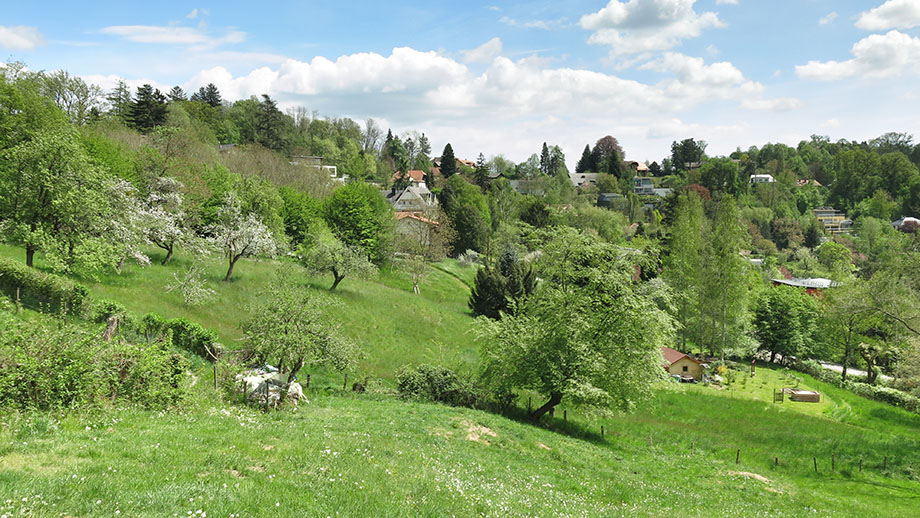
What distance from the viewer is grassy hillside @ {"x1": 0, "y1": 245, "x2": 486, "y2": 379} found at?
1103 inches

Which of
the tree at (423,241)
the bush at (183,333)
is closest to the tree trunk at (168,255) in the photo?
the bush at (183,333)

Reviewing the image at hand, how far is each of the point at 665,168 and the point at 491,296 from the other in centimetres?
15557

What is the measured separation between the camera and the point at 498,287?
4891 cm

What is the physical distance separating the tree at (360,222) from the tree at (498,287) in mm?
13385

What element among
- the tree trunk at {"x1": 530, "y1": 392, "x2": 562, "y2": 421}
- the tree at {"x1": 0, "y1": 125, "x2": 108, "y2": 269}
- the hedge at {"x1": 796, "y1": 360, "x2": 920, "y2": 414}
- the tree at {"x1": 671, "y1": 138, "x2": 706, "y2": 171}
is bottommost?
the hedge at {"x1": 796, "y1": 360, "x2": 920, "y2": 414}

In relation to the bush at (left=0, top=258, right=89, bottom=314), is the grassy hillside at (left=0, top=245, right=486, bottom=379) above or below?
below

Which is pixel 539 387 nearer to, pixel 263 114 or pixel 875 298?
pixel 875 298

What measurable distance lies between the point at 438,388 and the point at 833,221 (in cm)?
16314

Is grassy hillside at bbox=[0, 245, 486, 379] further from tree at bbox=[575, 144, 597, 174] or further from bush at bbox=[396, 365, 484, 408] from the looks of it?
tree at bbox=[575, 144, 597, 174]

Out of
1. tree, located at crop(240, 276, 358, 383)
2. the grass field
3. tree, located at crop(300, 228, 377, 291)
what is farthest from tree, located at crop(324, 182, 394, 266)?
tree, located at crop(240, 276, 358, 383)

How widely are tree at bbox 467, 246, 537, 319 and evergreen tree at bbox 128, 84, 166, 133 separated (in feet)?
172

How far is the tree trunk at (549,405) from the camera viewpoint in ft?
77.4

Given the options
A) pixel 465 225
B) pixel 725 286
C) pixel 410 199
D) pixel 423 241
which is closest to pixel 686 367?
pixel 725 286

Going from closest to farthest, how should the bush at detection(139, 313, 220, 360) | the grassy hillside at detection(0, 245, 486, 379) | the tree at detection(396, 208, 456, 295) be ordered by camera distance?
1. the bush at detection(139, 313, 220, 360)
2. the grassy hillside at detection(0, 245, 486, 379)
3. the tree at detection(396, 208, 456, 295)
